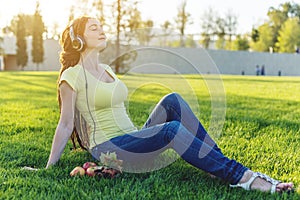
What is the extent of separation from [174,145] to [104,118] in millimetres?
480

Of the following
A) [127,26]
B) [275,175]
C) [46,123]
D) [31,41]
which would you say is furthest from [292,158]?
[31,41]

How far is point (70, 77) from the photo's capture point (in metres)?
2.37

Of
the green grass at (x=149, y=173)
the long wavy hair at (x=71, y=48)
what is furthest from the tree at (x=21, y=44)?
the long wavy hair at (x=71, y=48)

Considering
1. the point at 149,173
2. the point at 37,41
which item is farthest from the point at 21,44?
the point at 149,173

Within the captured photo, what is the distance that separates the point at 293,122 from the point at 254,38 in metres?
45.6

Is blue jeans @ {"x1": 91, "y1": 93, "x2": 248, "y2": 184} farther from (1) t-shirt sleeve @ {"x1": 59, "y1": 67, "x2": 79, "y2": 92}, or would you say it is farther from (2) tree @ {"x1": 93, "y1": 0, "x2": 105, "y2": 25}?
(2) tree @ {"x1": 93, "y1": 0, "x2": 105, "y2": 25}

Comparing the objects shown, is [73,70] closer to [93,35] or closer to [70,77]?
[70,77]

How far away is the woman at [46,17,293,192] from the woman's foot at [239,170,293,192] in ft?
0.24

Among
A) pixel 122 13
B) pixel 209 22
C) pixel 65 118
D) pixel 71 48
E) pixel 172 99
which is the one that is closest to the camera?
pixel 65 118

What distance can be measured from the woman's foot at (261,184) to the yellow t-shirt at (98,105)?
2.33 ft

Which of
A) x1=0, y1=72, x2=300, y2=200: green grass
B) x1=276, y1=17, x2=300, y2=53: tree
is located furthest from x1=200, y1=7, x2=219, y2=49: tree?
x1=0, y1=72, x2=300, y2=200: green grass

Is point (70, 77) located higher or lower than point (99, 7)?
lower

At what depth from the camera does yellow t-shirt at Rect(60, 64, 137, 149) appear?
239cm

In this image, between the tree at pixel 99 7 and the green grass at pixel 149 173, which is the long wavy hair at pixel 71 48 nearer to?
the green grass at pixel 149 173
